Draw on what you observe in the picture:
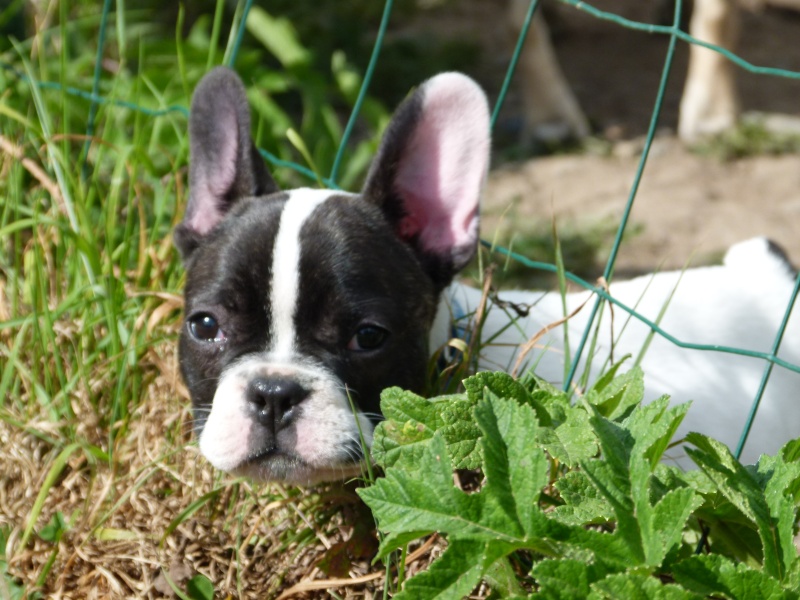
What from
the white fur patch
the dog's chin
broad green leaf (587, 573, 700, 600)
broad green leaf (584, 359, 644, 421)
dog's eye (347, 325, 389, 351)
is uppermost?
broad green leaf (584, 359, 644, 421)

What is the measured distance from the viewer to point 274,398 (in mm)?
2395

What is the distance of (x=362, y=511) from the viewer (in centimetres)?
265

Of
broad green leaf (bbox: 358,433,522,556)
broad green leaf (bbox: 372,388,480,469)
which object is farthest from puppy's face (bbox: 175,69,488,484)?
broad green leaf (bbox: 358,433,522,556)

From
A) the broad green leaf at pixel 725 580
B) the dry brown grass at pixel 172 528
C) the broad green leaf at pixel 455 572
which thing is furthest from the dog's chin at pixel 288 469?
the broad green leaf at pixel 725 580

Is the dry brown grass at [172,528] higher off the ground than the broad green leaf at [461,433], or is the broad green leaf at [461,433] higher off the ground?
the broad green leaf at [461,433]

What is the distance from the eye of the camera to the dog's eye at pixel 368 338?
2594mm

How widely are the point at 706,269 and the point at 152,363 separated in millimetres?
1814

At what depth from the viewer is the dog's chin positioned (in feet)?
8.02

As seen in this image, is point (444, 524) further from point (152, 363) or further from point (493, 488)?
point (152, 363)

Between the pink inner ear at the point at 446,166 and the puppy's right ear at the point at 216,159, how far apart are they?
430mm

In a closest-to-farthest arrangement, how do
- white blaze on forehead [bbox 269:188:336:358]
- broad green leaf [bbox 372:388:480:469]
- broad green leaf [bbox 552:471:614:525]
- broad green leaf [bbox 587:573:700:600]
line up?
broad green leaf [bbox 587:573:700:600] → broad green leaf [bbox 552:471:614:525] → broad green leaf [bbox 372:388:480:469] → white blaze on forehead [bbox 269:188:336:358]

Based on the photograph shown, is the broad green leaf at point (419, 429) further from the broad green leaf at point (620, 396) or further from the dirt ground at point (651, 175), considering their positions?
the dirt ground at point (651, 175)

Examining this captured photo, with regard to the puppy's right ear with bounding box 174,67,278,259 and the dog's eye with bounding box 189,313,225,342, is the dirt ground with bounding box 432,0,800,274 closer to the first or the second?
the puppy's right ear with bounding box 174,67,278,259

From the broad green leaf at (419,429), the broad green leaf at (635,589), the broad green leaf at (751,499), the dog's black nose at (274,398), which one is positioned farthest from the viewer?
the dog's black nose at (274,398)
